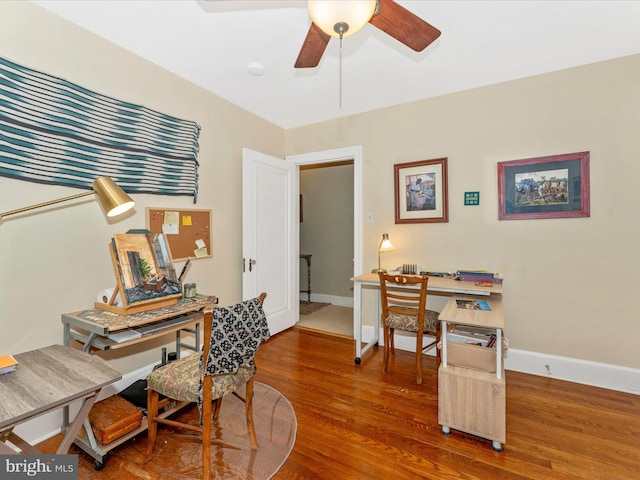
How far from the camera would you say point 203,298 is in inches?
88.7

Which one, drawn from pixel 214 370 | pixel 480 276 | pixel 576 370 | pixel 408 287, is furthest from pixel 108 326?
pixel 576 370

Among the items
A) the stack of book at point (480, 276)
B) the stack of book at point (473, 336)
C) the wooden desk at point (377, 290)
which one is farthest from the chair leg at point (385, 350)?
the stack of book at point (480, 276)

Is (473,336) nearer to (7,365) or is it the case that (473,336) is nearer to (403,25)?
(403,25)

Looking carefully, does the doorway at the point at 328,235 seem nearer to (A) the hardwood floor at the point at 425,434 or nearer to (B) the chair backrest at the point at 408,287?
(B) the chair backrest at the point at 408,287

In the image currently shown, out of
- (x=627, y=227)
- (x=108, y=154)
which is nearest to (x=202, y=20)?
(x=108, y=154)

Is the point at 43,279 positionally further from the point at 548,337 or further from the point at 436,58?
the point at 548,337

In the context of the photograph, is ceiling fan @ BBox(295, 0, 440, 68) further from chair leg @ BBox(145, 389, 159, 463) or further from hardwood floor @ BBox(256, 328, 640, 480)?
hardwood floor @ BBox(256, 328, 640, 480)

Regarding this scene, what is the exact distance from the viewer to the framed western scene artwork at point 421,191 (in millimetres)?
2992

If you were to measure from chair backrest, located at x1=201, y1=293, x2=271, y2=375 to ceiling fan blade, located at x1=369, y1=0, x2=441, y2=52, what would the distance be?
154 centimetres

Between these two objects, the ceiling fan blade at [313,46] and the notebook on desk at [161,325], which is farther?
the notebook on desk at [161,325]

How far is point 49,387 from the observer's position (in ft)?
3.87

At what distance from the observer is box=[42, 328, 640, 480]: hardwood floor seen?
158cm

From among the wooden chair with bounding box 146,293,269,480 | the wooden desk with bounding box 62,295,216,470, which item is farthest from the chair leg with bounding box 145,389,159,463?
the wooden desk with bounding box 62,295,216,470

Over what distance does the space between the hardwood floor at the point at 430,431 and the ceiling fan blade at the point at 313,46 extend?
7.48 feet
